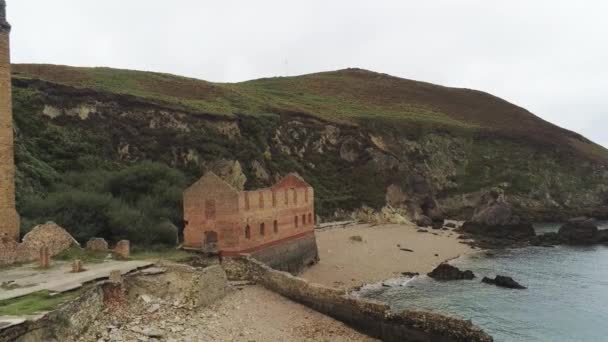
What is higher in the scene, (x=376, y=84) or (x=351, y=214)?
(x=376, y=84)

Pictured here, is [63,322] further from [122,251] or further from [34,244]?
[122,251]

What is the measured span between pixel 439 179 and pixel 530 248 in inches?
1565

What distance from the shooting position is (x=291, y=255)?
3625cm

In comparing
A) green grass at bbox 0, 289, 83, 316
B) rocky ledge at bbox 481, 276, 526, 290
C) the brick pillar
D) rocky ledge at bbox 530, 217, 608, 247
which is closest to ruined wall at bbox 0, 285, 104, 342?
green grass at bbox 0, 289, 83, 316

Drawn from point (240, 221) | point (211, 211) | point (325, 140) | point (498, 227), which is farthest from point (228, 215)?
point (325, 140)

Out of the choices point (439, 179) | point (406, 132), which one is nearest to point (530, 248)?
point (439, 179)

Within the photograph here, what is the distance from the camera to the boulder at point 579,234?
59069 millimetres

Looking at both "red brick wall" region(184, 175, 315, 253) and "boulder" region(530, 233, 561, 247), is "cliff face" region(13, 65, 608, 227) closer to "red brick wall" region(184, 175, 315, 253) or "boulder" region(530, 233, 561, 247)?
"red brick wall" region(184, 175, 315, 253)

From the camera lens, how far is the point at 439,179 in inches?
3740

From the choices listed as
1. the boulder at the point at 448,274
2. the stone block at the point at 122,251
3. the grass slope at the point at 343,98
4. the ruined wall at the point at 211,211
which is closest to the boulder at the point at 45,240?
the stone block at the point at 122,251

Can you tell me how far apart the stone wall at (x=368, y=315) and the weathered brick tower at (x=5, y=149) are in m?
10.7

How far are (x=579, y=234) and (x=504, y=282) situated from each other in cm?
2877

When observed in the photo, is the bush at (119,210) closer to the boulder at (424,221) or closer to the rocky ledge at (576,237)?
the boulder at (424,221)

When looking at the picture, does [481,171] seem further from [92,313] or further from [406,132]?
[92,313]
